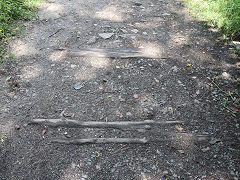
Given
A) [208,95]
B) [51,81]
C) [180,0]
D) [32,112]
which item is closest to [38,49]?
[51,81]

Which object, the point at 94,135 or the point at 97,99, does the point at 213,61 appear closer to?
the point at 97,99

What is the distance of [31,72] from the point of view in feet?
11.3

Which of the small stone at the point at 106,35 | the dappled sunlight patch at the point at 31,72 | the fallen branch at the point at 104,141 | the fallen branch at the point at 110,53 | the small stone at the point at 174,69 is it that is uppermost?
the small stone at the point at 106,35

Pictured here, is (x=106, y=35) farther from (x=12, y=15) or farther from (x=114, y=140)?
(x=114, y=140)

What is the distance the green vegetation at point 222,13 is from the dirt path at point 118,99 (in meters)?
0.31

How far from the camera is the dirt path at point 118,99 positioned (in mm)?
2256

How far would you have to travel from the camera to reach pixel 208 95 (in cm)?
304

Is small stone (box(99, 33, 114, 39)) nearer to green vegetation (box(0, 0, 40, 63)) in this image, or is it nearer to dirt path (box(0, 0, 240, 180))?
dirt path (box(0, 0, 240, 180))

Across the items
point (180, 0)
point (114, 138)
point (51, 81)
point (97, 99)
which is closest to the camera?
point (114, 138)

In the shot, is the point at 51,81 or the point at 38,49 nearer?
the point at 51,81

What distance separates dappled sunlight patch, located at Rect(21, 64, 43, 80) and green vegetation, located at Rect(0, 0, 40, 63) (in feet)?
2.04

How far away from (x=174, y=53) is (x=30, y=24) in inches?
125

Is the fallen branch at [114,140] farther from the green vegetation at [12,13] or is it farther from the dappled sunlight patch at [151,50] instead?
the green vegetation at [12,13]

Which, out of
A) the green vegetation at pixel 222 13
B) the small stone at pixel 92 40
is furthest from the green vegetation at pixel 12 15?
the green vegetation at pixel 222 13
